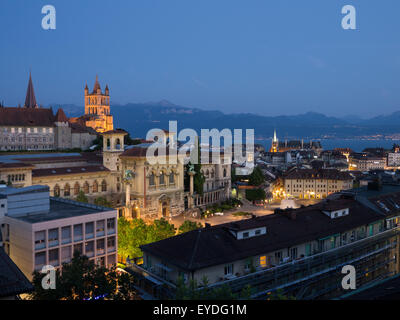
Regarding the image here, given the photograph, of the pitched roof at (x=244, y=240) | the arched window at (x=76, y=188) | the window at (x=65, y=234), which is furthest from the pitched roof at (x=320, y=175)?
the window at (x=65, y=234)

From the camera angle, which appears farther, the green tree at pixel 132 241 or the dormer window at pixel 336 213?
the green tree at pixel 132 241

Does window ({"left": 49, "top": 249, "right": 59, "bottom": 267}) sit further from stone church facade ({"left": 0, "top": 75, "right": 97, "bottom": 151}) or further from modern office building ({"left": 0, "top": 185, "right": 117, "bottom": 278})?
stone church facade ({"left": 0, "top": 75, "right": 97, "bottom": 151})

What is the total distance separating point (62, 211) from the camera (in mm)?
36688

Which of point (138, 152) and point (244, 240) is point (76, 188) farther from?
point (244, 240)

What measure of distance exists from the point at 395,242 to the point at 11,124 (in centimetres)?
7334

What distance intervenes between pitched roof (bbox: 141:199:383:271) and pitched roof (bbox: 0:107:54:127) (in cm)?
6590

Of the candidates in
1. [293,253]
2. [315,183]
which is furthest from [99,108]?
[293,253]

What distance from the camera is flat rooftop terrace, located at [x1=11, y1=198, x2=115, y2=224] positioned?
110ft

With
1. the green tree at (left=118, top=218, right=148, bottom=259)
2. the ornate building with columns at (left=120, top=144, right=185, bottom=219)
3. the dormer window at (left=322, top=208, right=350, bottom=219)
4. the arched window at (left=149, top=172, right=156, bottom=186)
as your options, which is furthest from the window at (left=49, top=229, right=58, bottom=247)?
the arched window at (left=149, top=172, right=156, bottom=186)

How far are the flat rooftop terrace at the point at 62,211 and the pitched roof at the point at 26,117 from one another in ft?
156

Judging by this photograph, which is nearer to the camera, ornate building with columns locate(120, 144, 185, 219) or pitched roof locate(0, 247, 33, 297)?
pitched roof locate(0, 247, 33, 297)

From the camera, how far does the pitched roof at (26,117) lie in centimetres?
8281

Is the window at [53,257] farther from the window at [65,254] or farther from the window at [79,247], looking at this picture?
the window at [79,247]
